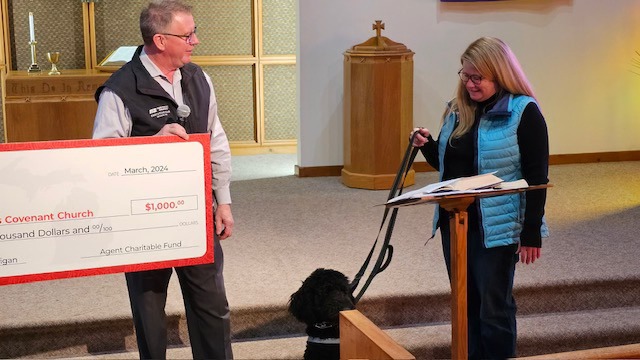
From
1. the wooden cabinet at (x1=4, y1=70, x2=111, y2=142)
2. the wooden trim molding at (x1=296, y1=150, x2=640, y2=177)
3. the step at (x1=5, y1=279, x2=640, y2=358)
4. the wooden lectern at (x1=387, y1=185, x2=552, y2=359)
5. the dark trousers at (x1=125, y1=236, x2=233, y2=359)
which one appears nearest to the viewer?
the wooden lectern at (x1=387, y1=185, x2=552, y2=359)

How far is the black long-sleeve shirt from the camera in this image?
10.8 feet

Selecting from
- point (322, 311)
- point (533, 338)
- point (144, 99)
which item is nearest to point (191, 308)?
point (322, 311)

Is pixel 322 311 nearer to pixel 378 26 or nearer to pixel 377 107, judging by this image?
pixel 377 107

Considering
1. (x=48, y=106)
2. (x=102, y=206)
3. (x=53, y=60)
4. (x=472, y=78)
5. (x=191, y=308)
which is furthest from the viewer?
(x=53, y=60)

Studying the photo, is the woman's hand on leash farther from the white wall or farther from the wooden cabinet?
the wooden cabinet

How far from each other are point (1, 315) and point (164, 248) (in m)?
1.56

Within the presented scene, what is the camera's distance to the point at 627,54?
7539 millimetres

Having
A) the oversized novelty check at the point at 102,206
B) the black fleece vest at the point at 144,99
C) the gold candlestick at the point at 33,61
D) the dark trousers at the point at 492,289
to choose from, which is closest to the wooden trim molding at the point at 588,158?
the gold candlestick at the point at 33,61

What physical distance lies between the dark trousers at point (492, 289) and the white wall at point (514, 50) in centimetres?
364

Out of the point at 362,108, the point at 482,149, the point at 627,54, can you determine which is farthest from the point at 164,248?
the point at 627,54

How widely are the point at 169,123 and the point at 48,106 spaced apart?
419 centimetres

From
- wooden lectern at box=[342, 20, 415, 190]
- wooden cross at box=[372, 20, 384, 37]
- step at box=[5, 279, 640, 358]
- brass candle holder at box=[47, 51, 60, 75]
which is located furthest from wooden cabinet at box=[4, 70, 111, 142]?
step at box=[5, 279, 640, 358]

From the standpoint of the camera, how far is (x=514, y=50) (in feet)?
23.9

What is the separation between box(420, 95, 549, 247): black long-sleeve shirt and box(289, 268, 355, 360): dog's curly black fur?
0.58m
